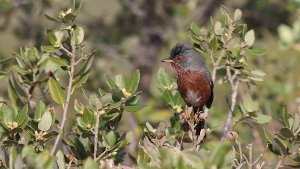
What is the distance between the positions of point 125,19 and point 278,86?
2448mm

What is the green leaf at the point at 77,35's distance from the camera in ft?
12.7

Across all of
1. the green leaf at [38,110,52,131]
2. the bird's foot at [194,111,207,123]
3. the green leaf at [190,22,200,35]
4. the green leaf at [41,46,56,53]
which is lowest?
the bird's foot at [194,111,207,123]

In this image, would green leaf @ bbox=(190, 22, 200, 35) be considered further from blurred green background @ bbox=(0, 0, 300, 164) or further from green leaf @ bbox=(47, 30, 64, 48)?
blurred green background @ bbox=(0, 0, 300, 164)

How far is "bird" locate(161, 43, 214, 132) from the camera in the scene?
4.49 metres

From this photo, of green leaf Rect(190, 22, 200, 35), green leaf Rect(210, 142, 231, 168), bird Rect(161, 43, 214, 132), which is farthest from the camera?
bird Rect(161, 43, 214, 132)

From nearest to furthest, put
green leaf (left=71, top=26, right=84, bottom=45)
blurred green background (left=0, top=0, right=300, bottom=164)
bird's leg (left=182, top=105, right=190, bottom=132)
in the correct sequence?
green leaf (left=71, top=26, right=84, bottom=45) → bird's leg (left=182, top=105, right=190, bottom=132) → blurred green background (left=0, top=0, right=300, bottom=164)

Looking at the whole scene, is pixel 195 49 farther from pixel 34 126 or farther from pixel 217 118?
pixel 217 118

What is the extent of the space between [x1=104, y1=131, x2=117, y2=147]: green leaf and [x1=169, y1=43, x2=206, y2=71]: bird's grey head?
1.07 meters

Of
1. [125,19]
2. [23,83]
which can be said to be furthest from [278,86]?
[23,83]

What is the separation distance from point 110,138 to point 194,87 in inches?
49.5

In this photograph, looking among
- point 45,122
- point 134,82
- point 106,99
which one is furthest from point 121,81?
point 45,122

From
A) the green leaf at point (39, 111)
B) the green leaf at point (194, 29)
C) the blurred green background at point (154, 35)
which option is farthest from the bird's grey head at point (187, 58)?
the blurred green background at point (154, 35)

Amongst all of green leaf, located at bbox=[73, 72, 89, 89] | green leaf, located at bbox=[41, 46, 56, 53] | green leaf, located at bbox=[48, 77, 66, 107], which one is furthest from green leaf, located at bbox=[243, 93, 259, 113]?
green leaf, located at bbox=[41, 46, 56, 53]

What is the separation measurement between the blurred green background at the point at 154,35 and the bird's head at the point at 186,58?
2.22 m
